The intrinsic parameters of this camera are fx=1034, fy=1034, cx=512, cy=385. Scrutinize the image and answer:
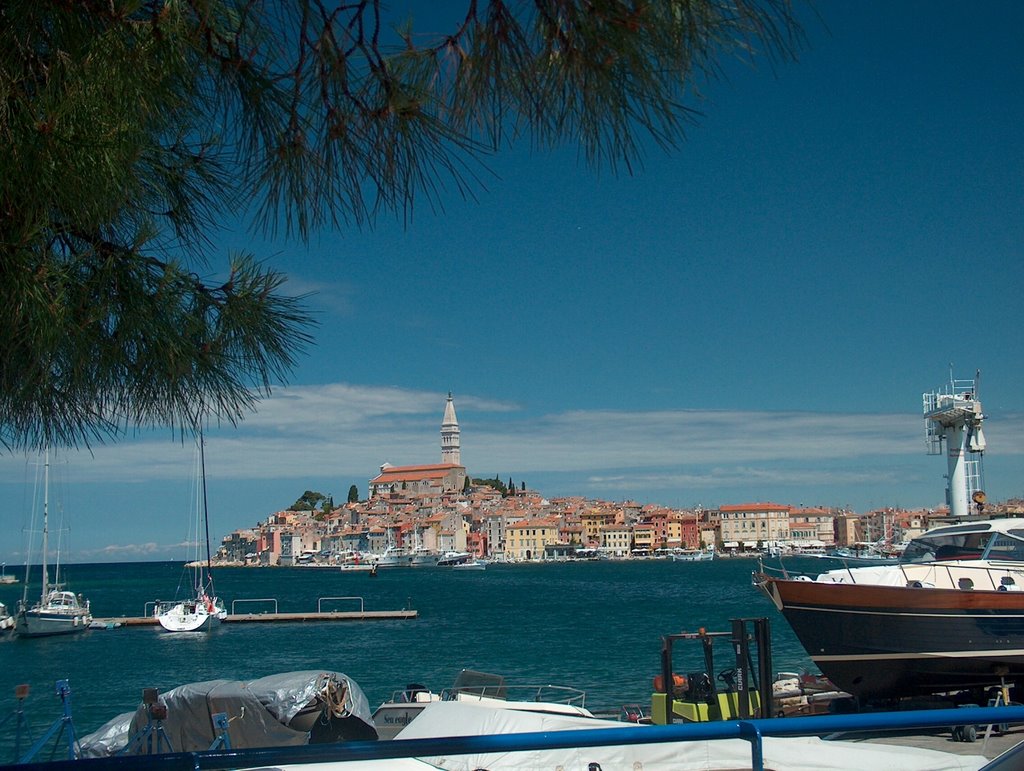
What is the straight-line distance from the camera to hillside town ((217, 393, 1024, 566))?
164 meters

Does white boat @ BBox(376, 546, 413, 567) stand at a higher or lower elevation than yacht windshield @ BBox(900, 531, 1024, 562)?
lower

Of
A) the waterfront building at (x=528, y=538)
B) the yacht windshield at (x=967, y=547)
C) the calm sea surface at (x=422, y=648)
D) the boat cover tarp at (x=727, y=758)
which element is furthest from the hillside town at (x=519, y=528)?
the boat cover tarp at (x=727, y=758)

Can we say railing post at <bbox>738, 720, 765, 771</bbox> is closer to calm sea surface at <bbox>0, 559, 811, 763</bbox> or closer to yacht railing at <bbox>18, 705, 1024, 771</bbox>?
yacht railing at <bbox>18, 705, 1024, 771</bbox>

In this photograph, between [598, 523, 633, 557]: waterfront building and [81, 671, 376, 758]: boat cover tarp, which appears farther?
[598, 523, 633, 557]: waterfront building

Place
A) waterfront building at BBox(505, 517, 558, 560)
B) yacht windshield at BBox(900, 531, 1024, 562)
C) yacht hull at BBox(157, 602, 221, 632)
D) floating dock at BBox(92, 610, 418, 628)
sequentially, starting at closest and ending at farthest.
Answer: yacht windshield at BBox(900, 531, 1024, 562), yacht hull at BBox(157, 602, 221, 632), floating dock at BBox(92, 610, 418, 628), waterfront building at BBox(505, 517, 558, 560)

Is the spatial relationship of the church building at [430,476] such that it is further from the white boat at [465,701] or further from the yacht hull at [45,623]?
the white boat at [465,701]

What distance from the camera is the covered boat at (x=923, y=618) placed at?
1266 cm

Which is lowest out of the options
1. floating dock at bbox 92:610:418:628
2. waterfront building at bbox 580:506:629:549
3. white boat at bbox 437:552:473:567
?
white boat at bbox 437:552:473:567

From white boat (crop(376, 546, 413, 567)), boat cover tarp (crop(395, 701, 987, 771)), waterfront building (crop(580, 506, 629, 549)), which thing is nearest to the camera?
boat cover tarp (crop(395, 701, 987, 771))

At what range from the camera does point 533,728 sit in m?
8.27

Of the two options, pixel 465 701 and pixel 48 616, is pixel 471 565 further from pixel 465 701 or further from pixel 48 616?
pixel 465 701

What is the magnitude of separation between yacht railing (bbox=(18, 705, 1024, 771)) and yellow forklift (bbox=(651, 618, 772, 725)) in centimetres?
811

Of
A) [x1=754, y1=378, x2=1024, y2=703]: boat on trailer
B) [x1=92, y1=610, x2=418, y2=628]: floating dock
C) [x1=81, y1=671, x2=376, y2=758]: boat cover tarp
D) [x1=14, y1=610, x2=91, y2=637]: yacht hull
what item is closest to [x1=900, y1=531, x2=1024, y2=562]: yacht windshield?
[x1=754, y1=378, x2=1024, y2=703]: boat on trailer

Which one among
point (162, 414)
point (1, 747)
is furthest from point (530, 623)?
point (162, 414)
